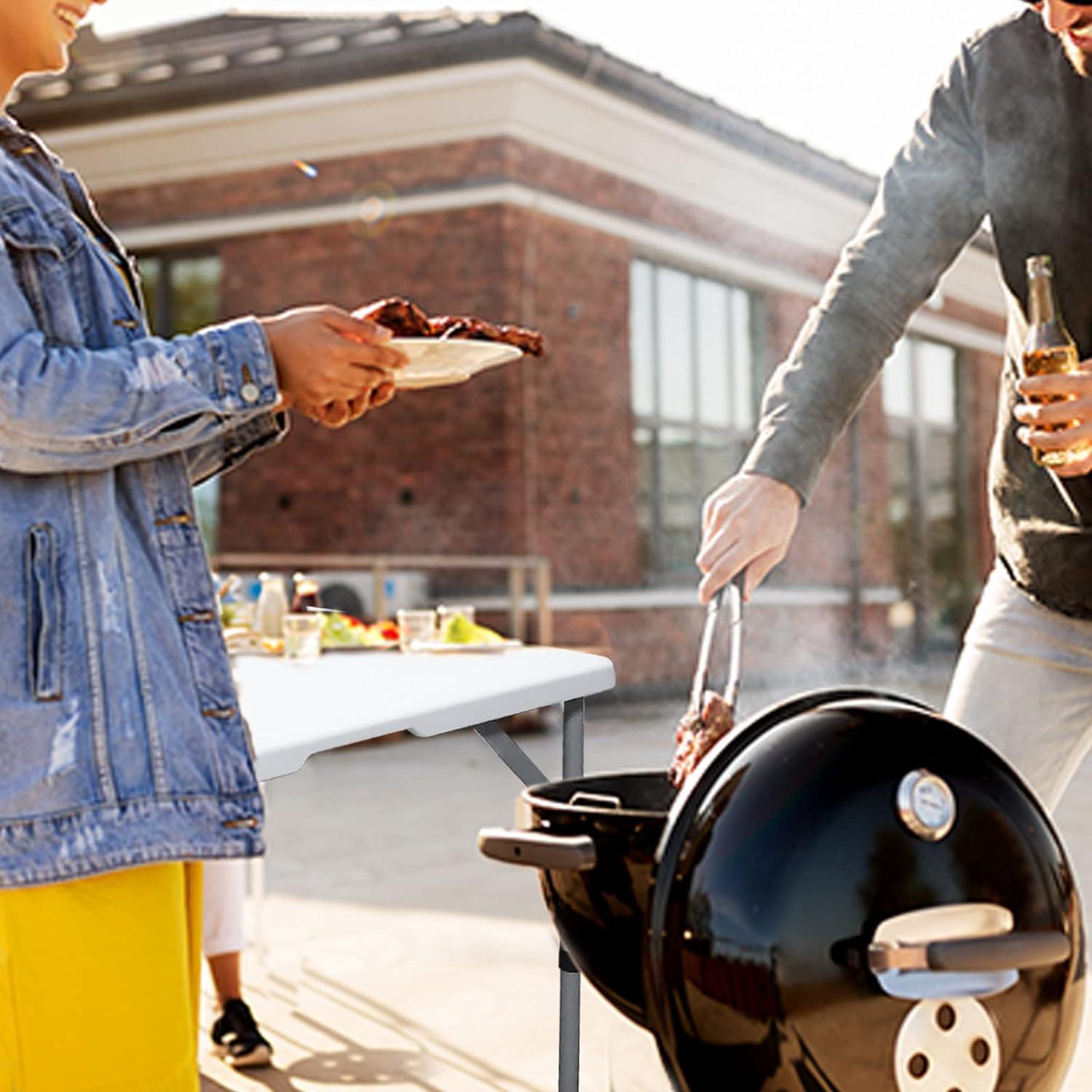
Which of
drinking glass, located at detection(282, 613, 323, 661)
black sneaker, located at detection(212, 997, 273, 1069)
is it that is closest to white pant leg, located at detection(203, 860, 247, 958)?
black sneaker, located at detection(212, 997, 273, 1069)

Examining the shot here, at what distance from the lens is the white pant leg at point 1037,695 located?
90.6 inches

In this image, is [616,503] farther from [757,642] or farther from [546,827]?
[546,827]

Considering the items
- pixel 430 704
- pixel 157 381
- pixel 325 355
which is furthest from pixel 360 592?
pixel 157 381

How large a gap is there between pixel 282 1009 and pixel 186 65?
10270 mm

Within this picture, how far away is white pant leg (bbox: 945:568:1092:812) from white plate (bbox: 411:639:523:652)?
5.57ft

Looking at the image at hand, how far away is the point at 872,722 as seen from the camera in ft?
5.47

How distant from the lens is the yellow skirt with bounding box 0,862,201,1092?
149 cm

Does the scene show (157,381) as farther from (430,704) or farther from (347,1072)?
(347,1072)

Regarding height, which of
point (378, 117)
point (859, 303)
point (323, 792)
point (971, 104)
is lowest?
point (323, 792)

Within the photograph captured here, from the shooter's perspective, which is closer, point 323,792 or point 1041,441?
point 1041,441

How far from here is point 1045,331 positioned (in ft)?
Result: 7.34

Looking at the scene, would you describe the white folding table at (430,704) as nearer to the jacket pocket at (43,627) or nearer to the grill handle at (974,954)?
the jacket pocket at (43,627)

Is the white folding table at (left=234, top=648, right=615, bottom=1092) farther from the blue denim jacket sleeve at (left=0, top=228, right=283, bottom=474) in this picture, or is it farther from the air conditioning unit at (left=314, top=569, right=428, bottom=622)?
the air conditioning unit at (left=314, top=569, right=428, bottom=622)

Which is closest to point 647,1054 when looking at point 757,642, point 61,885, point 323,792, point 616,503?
point 61,885
